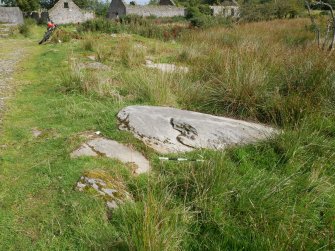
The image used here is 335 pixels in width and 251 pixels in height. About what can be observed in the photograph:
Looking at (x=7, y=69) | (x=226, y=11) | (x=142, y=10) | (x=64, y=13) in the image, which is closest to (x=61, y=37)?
(x=7, y=69)

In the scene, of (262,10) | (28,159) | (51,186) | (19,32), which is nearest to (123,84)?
(28,159)

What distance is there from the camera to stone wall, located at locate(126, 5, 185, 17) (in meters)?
38.0

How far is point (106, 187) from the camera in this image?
102 inches

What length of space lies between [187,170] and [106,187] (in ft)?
2.34

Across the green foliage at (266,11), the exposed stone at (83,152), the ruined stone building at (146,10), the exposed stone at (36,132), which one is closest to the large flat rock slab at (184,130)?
the exposed stone at (83,152)

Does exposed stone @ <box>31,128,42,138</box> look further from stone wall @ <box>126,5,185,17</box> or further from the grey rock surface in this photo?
stone wall @ <box>126,5,185,17</box>

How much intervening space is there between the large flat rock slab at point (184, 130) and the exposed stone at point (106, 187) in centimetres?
75

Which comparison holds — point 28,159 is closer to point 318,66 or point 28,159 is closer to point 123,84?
point 123,84

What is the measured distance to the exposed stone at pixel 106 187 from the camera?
2.47m

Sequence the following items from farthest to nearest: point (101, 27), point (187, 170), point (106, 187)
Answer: point (101, 27), point (187, 170), point (106, 187)

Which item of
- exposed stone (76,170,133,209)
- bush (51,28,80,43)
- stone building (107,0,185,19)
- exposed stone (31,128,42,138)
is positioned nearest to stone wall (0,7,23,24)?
stone building (107,0,185,19)

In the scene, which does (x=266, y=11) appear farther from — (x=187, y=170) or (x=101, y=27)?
(x=187, y=170)

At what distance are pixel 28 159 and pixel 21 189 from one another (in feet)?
1.71

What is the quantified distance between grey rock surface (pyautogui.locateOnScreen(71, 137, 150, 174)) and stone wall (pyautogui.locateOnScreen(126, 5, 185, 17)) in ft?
122
